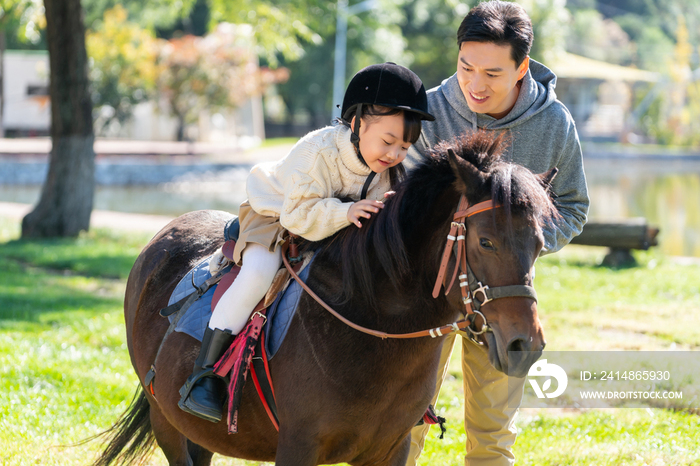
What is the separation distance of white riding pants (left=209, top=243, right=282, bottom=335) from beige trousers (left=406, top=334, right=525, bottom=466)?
1.05 m

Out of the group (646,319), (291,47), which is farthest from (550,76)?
(291,47)

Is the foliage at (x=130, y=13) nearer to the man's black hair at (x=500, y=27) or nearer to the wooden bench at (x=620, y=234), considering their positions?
the wooden bench at (x=620, y=234)

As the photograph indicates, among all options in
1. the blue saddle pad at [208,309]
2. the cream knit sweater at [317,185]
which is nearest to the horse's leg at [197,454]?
the blue saddle pad at [208,309]

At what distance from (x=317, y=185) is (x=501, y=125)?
0.99m

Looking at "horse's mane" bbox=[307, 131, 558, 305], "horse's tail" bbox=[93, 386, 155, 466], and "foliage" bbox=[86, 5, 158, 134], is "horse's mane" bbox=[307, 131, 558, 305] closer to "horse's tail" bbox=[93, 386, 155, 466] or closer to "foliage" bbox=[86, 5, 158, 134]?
"horse's tail" bbox=[93, 386, 155, 466]

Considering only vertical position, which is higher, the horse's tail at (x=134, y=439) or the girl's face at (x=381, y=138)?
the girl's face at (x=381, y=138)

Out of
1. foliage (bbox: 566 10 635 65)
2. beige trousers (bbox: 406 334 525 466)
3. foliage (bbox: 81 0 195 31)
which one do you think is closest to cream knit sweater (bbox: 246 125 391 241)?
beige trousers (bbox: 406 334 525 466)

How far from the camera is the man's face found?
112 inches

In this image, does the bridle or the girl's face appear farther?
the girl's face

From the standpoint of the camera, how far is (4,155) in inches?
870

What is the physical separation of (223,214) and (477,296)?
2.03 metres

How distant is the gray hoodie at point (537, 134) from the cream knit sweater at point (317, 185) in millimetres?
437

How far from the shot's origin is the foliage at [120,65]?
25766 mm

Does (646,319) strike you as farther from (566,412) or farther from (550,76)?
(550,76)
